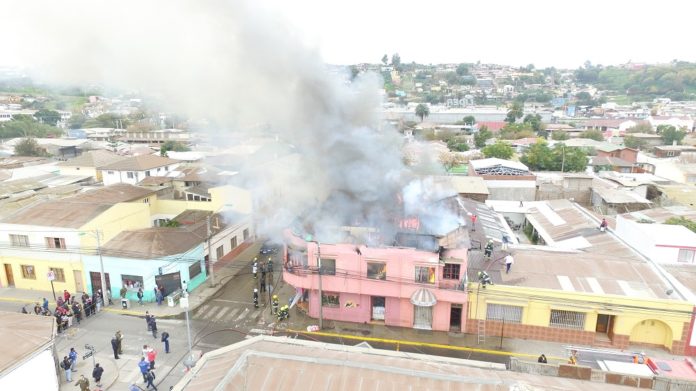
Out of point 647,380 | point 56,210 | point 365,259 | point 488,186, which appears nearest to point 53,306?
point 56,210

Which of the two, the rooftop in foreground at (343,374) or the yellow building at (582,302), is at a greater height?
the rooftop in foreground at (343,374)

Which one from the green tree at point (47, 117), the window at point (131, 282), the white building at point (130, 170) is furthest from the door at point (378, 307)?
the green tree at point (47, 117)

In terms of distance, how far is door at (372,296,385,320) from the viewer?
73.3 ft

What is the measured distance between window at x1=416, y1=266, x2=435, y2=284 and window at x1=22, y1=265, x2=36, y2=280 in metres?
22.4

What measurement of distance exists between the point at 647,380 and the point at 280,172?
28890 millimetres

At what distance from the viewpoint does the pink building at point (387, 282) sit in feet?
68.5

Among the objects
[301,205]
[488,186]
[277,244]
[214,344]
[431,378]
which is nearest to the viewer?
[431,378]

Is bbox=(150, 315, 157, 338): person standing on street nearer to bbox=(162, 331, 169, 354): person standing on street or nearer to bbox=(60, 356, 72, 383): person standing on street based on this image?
bbox=(162, 331, 169, 354): person standing on street

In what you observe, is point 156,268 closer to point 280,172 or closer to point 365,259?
point 365,259

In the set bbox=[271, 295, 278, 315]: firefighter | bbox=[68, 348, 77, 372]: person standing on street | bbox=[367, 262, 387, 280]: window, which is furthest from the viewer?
bbox=[271, 295, 278, 315]: firefighter

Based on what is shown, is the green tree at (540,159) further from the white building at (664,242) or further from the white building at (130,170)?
the white building at (130,170)

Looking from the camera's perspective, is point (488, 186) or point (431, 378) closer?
point (431, 378)

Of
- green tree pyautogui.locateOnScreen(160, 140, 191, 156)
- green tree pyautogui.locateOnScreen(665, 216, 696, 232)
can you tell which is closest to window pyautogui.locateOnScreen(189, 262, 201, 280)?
green tree pyautogui.locateOnScreen(665, 216, 696, 232)

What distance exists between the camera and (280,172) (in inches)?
1428
